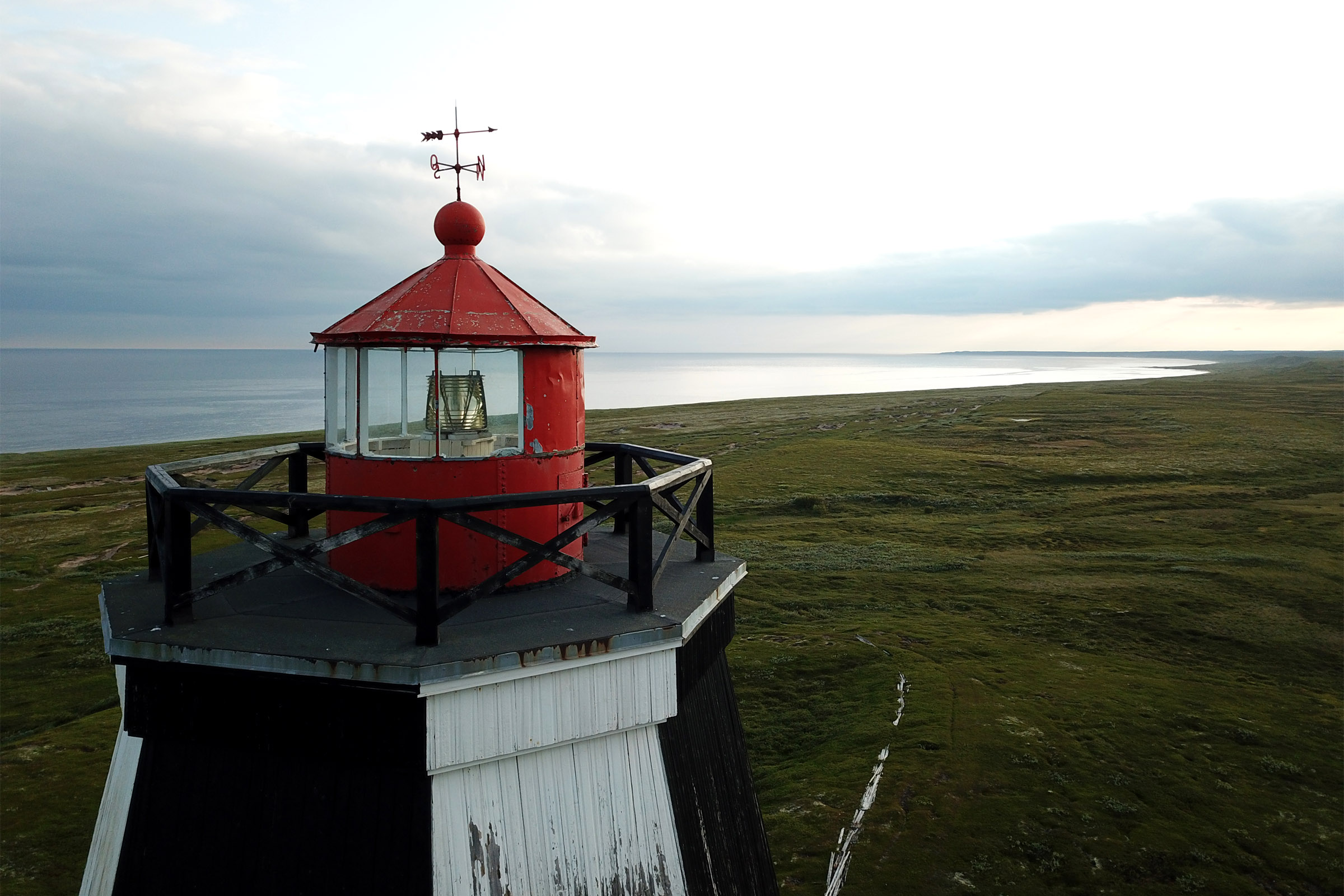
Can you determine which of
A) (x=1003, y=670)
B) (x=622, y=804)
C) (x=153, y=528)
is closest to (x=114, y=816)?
(x=153, y=528)

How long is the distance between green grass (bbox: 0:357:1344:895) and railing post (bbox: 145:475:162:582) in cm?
637

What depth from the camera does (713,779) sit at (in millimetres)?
8570

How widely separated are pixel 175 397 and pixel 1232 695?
635ft

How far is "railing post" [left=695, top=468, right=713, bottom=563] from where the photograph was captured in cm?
925

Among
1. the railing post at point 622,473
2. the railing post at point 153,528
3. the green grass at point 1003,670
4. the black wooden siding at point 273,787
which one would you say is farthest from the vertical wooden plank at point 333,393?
the green grass at point 1003,670

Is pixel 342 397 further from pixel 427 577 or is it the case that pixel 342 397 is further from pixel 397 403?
pixel 427 577

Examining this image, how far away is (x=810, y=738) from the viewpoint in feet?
50.5

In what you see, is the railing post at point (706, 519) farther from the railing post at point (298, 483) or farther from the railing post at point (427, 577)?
the railing post at point (298, 483)

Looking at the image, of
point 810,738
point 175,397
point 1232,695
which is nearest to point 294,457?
point 810,738

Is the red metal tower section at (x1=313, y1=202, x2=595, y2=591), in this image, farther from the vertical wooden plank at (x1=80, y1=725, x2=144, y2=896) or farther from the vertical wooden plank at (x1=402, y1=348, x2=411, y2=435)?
the vertical wooden plank at (x1=80, y1=725, x2=144, y2=896)

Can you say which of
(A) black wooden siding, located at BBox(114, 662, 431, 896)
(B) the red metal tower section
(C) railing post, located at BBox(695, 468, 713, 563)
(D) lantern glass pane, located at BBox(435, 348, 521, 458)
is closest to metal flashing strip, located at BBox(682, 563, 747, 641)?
(C) railing post, located at BBox(695, 468, 713, 563)

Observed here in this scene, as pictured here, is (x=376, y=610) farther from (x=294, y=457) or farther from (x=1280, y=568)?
(x=1280, y=568)

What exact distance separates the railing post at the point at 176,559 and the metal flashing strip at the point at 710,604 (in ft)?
13.6

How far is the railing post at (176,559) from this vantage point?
22.3 feet
